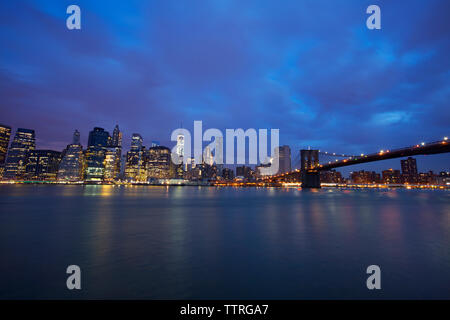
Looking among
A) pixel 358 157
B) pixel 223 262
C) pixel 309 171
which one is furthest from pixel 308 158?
pixel 223 262

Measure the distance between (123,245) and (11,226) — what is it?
12.2 meters

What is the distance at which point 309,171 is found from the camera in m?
113

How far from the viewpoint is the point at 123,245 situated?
467 inches

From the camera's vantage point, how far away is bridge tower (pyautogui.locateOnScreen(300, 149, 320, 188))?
114 meters

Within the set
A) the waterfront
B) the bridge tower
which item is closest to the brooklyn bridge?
the bridge tower

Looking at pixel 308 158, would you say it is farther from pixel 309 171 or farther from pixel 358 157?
pixel 358 157

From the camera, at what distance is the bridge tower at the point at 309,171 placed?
11444cm

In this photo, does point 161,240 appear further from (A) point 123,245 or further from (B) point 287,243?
(B) point 287,243

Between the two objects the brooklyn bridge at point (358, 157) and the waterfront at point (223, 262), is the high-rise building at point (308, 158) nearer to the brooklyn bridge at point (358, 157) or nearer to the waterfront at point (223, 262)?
the brooklyn bridge at point (358, 157)

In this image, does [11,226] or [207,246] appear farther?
[11,226]

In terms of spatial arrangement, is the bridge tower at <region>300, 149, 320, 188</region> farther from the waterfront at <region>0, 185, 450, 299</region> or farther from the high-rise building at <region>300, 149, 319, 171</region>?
the waterfront at <region>0, 185, 450, 299</region>
